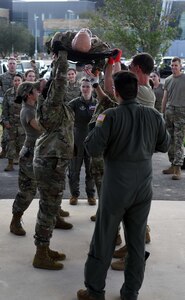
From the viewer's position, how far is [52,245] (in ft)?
14.3

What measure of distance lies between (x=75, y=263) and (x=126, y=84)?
1.83 meters

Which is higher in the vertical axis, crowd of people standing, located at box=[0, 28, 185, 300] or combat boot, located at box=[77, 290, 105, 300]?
crowd of people standing, located at box=[0, 28, 185, 300]

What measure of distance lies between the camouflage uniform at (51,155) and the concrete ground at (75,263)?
0.33m

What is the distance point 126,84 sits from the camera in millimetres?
2975

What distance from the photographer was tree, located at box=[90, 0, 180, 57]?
14341 mm

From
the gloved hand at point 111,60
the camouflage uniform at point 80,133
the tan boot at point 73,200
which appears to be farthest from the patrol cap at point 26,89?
the tan boot at point 73,200

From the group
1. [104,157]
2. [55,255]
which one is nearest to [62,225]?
[55,255]

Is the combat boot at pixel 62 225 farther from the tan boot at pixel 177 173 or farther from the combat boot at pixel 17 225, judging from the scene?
the tan boot at pixel 177 173

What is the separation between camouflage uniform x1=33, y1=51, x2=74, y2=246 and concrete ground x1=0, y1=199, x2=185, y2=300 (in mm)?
326

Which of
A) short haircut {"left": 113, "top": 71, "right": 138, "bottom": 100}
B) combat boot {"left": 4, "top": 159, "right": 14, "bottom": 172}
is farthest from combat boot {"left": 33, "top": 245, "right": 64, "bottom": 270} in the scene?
combat boot {"left": 4, "top": 159, "right": 14, "bottom": 172}

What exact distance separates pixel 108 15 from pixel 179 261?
12.6 meters

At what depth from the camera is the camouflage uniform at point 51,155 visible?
3594mm

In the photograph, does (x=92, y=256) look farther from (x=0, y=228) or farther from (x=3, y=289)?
(x=0, y=228)

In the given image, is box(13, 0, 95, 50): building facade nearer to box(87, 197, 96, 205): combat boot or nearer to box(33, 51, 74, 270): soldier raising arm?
box(87, 197, 96, 205): combat boot
